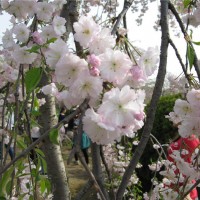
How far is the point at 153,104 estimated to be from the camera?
128 centimetres

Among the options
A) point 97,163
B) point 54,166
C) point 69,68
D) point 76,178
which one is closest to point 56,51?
point 69,68

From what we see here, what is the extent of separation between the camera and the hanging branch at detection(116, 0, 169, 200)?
1137mm

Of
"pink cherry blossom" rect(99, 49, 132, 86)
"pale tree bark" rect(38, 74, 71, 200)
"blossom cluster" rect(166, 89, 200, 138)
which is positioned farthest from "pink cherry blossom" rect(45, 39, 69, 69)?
"pale tree bark" rect(38, 74, 71, 200)

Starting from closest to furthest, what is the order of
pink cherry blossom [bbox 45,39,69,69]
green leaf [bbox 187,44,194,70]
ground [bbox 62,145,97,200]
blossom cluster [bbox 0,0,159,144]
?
blossom cluster [bbox 0,0,159,144]
pink cherry blossom [bbox 45,39,69,69]
green leaf [bbox 187,44,194,70]
ground [bbox 62,145,97,200]

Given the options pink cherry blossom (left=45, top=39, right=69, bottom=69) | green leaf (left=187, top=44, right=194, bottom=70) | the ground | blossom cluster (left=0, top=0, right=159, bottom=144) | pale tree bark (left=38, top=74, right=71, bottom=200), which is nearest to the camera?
blossom cluster (left=0, top=0, right=159, bottom=144)

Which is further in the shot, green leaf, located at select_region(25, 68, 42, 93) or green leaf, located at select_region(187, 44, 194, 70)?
green leaf, located at select_region(187, 44, 194, 70)

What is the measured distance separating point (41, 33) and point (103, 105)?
0.65 m

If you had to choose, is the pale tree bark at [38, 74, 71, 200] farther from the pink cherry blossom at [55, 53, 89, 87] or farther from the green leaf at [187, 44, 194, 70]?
the pink cherry blossom at [55, 53, 89, 87]

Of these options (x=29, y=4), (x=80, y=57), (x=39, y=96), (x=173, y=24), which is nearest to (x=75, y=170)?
(x=173, y=24)

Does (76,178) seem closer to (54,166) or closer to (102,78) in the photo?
(54,166)

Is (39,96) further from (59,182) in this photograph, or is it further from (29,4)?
(29,4)

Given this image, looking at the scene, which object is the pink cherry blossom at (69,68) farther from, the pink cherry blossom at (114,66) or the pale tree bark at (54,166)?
the pale tree bark at (54,166)

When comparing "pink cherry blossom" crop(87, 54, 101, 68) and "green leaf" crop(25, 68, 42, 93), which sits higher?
"green leaf" crop(25, 68, 42, 93)

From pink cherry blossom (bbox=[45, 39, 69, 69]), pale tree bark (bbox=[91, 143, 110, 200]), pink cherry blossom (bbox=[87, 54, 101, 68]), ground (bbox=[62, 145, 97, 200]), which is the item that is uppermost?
ground (bbox=[62, 145, 97, 200])
